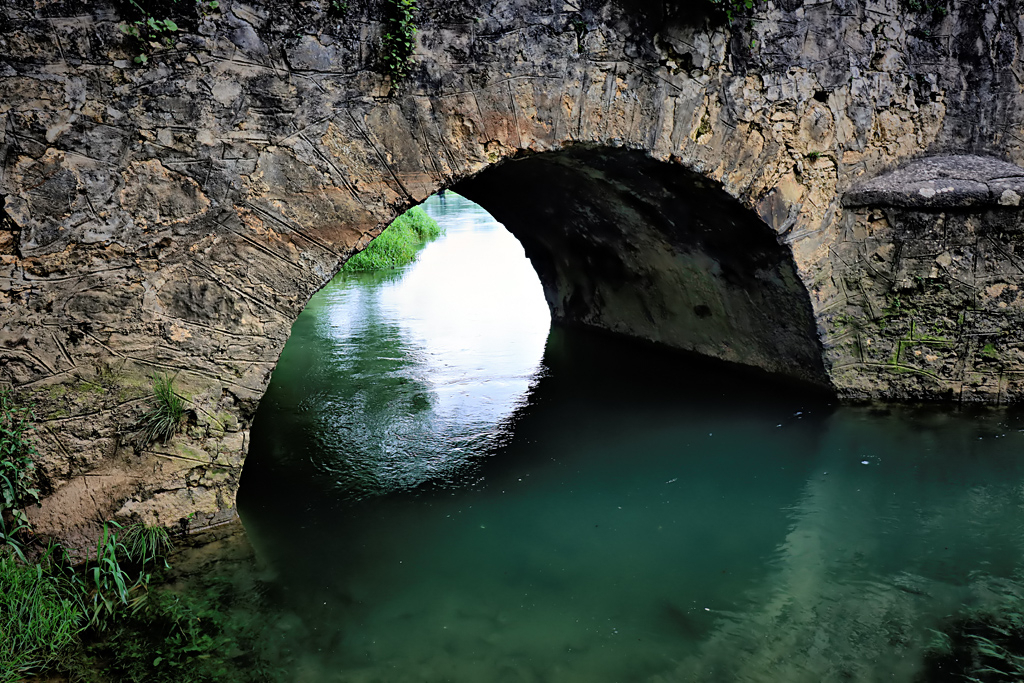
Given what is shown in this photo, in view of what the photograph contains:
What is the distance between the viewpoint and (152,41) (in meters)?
3.02

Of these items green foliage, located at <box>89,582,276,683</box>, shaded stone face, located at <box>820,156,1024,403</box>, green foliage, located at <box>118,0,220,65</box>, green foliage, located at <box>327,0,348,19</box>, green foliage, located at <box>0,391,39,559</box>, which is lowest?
green foliage, located at <box>89,582,276,683</box>

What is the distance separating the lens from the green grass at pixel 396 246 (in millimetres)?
11562

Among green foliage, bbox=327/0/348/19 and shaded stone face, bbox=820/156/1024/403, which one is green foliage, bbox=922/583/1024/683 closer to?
shaded stone face, bbox=820/156/1024/403

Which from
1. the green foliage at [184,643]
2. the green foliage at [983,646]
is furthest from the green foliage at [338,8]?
the green foliage at [983,646]

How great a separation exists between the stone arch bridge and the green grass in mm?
6515

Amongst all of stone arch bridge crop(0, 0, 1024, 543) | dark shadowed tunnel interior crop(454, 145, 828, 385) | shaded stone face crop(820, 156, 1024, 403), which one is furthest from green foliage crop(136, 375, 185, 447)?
shaded stone face crop(820, 156, 1024, 403)

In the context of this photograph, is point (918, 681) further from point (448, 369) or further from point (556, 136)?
point (448, 369)

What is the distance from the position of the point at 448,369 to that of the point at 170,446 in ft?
10.4

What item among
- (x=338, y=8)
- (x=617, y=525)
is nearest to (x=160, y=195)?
(x=338, y=8)

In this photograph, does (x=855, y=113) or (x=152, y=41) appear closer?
(x=152, y=41)

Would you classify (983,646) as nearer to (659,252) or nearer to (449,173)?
(449,173)

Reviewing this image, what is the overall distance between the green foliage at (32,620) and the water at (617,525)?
0.73 meters

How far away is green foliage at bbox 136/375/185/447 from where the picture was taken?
3.27 meters

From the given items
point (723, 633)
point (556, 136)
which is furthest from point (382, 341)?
point (723, 633)
